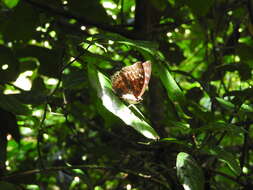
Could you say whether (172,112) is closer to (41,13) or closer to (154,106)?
(154,106)

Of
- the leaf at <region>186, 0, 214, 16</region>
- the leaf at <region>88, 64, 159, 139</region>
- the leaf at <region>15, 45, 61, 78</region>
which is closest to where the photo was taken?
the leaf at <region>88, 64, 159, 139</region>

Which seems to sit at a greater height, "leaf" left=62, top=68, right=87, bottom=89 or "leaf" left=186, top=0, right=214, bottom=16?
"leaf" left=186, top=0, right=214, bottom=16

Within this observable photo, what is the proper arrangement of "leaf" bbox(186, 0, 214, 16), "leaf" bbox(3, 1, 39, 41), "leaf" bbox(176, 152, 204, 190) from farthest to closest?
"leaf" bbox(3, 1, 39, 41) → "leaf" bbox(186, 0, 214, 16) → "leaf" bbox(176, 152, 204, 190)

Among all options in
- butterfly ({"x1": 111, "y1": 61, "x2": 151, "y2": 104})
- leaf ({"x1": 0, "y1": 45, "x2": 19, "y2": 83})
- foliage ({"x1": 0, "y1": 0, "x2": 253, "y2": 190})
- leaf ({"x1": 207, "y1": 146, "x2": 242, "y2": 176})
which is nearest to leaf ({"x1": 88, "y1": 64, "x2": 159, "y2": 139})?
foliage ({"x1": 0, "y1": 0, "x2": 253, "y2": 190})

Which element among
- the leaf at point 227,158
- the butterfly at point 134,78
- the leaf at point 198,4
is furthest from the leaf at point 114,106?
the leaf at point 198,4

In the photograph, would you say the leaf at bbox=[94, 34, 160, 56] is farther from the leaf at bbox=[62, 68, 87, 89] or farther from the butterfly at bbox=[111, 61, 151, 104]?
the leaf at bbox=[62, 68, 87, 89]

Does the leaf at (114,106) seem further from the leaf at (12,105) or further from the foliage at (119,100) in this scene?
the leaf at (12,105)

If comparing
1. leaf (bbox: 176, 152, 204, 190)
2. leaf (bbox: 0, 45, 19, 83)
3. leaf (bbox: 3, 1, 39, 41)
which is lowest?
leaf (bbox: 176, 152, 204, 190)
